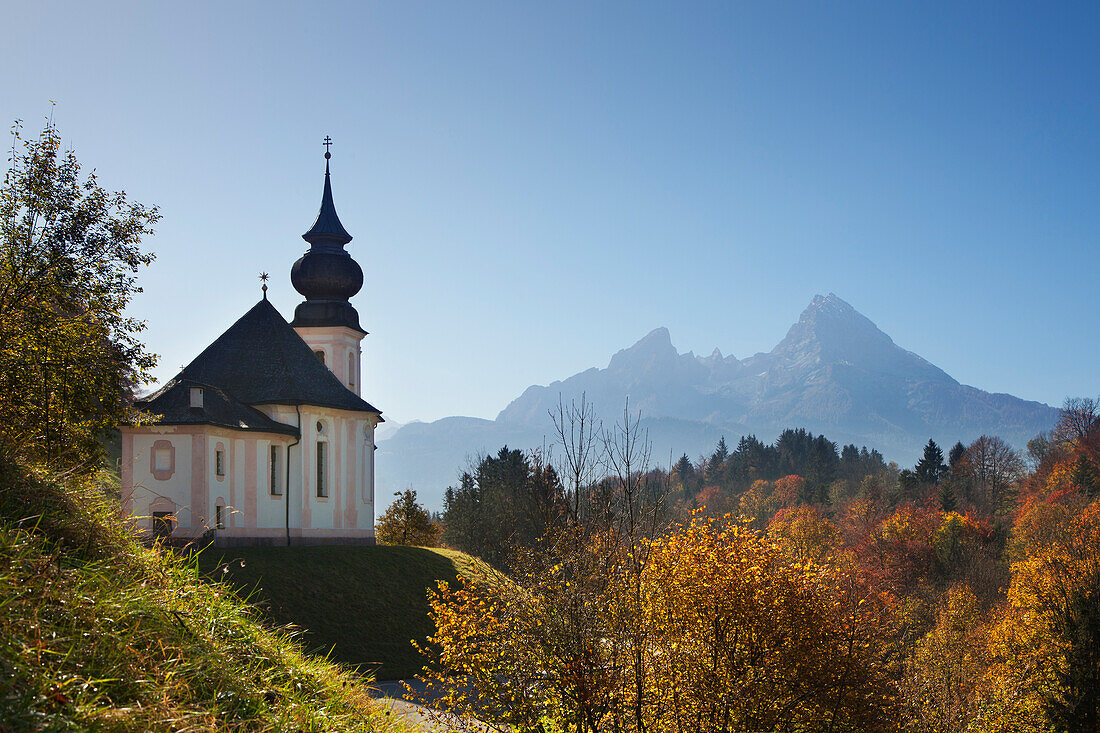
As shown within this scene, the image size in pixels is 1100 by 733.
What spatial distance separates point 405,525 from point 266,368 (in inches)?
676

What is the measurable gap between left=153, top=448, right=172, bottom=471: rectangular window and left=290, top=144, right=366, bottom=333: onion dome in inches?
547

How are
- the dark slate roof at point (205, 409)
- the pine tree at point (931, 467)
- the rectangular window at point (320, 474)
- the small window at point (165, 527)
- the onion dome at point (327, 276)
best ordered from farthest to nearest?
the pine tree at point (931, 467)
the onion dome at point (327, 276)
the rectangular window at point (320, 474)
the dark slate roof at point (205, 409)
the small window at point (165, 527)

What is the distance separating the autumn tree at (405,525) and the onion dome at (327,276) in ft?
40.5

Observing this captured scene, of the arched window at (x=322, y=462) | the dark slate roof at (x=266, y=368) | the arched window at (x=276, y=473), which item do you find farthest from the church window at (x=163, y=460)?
the arched window at (x=322, y=462)

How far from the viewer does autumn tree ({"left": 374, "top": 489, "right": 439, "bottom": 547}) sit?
179 feet

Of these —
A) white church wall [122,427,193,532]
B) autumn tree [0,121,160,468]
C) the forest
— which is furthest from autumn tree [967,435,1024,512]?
autumn tree [0,121,160,468]

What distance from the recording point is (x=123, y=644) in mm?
5695

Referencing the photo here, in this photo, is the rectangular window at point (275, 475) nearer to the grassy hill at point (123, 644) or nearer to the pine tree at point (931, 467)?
the grassy hill at point (123, 644)

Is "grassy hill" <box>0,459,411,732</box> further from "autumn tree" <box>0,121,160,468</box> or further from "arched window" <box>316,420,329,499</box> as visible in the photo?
"arched window" <box>316,420,329,499</box>

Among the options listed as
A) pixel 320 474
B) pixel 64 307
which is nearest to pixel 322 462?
pixel 320 474

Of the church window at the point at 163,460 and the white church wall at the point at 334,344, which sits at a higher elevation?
the white church wall at the point at 334,344

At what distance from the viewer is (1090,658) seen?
997 inches

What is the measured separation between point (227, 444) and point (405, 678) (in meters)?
14.4

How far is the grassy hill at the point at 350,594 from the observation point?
28047 mm
